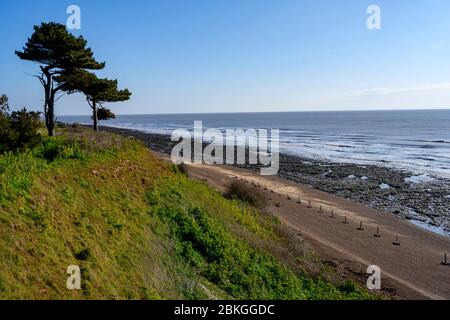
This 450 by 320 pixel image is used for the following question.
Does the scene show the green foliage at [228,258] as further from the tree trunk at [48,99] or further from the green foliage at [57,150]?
the tree trunk at [48,99]

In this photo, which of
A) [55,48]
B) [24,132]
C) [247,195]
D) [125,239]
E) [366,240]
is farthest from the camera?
[247,195]

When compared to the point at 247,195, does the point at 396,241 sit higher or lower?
lower

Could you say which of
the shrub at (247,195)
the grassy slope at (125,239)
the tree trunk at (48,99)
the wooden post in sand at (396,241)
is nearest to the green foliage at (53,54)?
the tree trunk at (48,99)

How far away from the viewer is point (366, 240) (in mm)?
25922

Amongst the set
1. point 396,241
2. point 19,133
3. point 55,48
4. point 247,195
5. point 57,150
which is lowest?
point 396,241

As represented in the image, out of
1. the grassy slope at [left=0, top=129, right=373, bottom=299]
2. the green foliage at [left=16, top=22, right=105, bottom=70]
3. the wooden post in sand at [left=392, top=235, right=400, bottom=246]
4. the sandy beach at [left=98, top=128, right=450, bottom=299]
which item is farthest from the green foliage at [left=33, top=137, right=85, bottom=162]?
the wooden post in sand at [left=392, top=235, right=400, bottom=246]

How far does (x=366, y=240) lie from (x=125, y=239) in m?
18.9

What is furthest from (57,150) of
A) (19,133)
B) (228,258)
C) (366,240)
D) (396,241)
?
(396,241)

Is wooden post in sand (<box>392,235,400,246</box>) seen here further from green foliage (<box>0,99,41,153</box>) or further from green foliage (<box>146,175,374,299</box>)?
green foliage (<box>0,99,41,153</box>)

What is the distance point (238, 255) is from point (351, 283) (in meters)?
5.08

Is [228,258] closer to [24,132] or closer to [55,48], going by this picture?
[24,132]

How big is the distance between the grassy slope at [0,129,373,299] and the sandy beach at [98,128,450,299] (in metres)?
3.23
